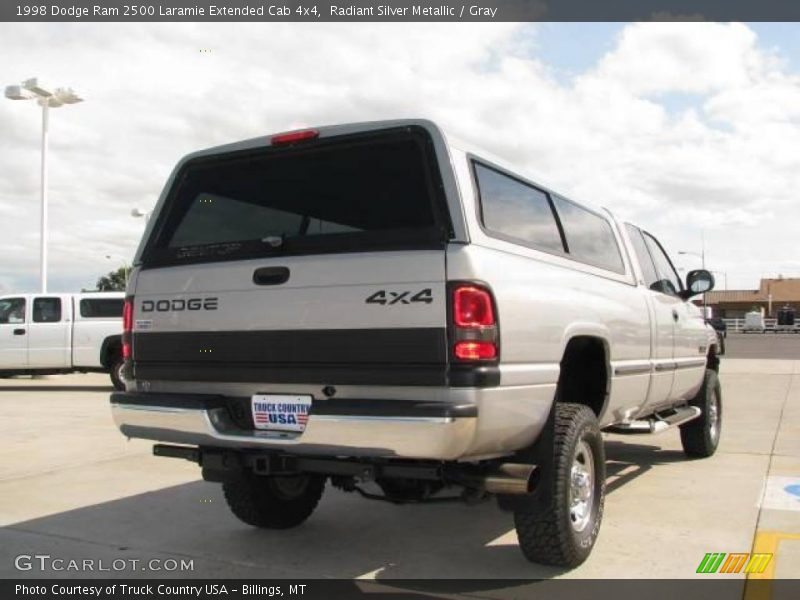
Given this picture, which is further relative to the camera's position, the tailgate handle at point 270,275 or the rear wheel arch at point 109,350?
the rear wheel arch at point 109,350

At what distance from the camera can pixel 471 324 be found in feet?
11.4

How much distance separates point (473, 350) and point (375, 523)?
2352 millimetres

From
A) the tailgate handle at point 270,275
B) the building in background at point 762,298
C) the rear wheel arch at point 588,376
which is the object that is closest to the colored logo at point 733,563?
the rear wheel arch at point 588,376

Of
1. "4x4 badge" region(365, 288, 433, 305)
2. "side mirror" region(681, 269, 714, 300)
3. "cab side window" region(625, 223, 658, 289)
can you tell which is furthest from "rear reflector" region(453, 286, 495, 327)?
"side mirror" region(681, 269, 714, 300)

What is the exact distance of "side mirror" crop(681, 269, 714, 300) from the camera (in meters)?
7.15

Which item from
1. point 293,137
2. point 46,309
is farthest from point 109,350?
point 293,137

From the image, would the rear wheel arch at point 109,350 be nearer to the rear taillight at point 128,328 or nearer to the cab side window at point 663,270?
the cab side window at point 663,270

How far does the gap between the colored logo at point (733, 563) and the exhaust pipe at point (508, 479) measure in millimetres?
1263

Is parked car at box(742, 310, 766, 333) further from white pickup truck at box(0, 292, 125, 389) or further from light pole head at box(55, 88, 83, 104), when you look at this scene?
white pickup truck at box(0, 292, 125, 389)

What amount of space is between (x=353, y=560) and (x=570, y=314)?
184 cm

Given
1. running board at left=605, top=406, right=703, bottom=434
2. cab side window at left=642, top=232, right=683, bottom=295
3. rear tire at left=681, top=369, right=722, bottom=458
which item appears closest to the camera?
running board at left=605, top=406, right=703, bottom=434

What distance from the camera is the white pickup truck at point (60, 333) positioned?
15.1 m

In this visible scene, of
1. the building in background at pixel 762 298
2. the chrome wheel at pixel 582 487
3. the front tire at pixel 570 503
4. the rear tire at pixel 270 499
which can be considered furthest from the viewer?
the building in background at pixel 762 298

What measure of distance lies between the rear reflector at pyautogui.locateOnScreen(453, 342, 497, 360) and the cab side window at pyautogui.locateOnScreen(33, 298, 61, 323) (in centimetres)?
1369
